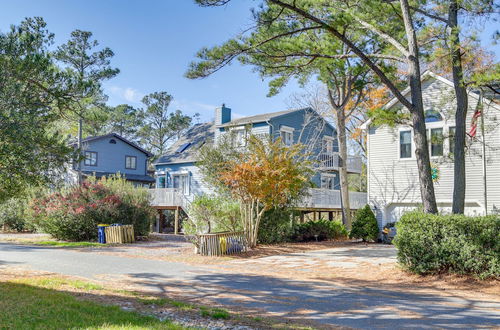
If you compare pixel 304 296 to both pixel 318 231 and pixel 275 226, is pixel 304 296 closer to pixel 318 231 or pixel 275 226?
pixel 275 226

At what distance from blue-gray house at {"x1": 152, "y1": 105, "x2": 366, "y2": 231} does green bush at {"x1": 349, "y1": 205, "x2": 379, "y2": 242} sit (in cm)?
393

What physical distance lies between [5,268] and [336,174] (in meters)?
26.0

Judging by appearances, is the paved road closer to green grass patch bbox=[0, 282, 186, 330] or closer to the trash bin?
green grass patch bbox=[0, 282, 186, 330]

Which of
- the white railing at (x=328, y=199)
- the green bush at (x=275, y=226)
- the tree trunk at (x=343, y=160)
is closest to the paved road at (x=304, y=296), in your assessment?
the green bush at (x=275, y=226)

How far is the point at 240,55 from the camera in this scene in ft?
42.9

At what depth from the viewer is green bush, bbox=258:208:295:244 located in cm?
1916

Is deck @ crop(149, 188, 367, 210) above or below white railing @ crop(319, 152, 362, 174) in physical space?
below

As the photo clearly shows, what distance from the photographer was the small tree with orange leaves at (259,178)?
1616cm

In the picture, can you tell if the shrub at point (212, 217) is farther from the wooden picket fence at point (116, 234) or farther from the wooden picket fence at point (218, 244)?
the wooden picket fence at point (116, 234)

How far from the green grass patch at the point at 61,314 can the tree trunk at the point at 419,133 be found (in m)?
8.43

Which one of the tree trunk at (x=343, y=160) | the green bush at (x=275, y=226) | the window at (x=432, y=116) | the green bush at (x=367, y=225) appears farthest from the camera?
the tree trunk at (x=343, y=160)

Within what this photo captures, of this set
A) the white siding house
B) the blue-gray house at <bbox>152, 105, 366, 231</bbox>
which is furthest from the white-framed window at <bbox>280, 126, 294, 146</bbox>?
the white siding house

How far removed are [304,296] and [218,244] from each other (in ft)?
23.8

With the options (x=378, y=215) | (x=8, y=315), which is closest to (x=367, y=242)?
(x=378, y=215)
